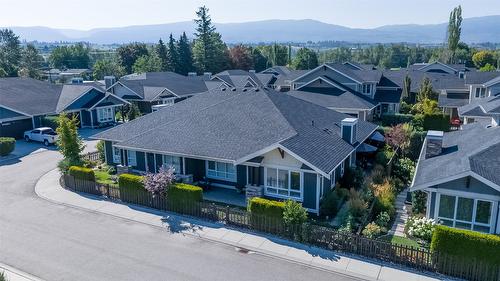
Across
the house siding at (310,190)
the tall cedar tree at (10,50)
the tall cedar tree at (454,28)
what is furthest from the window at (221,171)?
the tall cedar tree at (454,28)

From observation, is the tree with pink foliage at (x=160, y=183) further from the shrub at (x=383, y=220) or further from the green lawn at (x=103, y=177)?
the shrub at (x=383, y=220)

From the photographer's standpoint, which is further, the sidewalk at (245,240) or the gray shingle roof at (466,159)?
the gray shingle roof at (466,159)

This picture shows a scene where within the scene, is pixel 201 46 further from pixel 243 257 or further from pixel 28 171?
pixel 243 257

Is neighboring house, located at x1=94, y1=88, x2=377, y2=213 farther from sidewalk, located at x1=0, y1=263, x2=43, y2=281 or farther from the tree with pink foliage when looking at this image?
sidewalk, located at x1=0, y1=263, x2=43, y2=281

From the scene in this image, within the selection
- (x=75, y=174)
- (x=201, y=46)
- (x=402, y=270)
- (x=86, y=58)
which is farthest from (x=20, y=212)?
(x=86, y=58)

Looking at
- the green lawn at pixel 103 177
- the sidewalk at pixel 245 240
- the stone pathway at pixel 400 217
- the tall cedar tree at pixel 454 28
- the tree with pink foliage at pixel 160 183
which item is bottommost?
the stone pathway at pixel 400 217

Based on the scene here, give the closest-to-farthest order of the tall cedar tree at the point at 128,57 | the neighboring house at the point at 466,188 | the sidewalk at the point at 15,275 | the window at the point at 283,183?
the sidewalk at the point at 15,275 → the neighboring house at the point at 466,188 → the window at the point at 283,183 → the tall cedar tree at the point at 128,57
